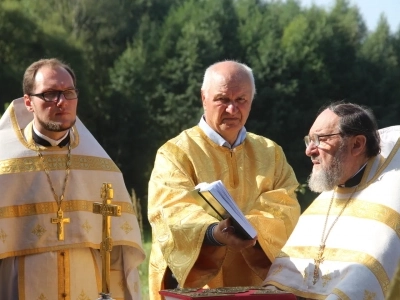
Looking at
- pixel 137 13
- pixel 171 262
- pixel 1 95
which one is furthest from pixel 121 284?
pixel 137 13

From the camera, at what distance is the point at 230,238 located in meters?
5.89

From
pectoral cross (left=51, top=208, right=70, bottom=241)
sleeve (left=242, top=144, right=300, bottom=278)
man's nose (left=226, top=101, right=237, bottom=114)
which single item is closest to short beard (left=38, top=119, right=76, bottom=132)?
pectoral cross (left=51, top=208, right=70, bottom=241)

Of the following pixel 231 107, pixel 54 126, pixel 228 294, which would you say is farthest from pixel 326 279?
pixel 54 126

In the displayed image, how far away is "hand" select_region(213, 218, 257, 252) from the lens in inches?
231

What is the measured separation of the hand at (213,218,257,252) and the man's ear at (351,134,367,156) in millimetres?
789

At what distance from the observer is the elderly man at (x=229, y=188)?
6387 millimetres

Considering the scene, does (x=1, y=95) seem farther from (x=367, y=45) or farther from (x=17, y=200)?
(x=17, y=200)

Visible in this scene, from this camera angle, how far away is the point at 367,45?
152 ft

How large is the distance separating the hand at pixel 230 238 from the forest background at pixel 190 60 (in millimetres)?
31015

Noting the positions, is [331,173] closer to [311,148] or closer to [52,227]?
[311,148]

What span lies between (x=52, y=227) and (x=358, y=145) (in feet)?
6.24

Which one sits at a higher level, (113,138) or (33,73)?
(113,138)

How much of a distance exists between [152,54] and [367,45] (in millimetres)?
9681

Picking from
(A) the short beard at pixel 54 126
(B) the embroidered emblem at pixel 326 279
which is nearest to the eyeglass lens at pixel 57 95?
(A) the short beard at pixel 54 126
